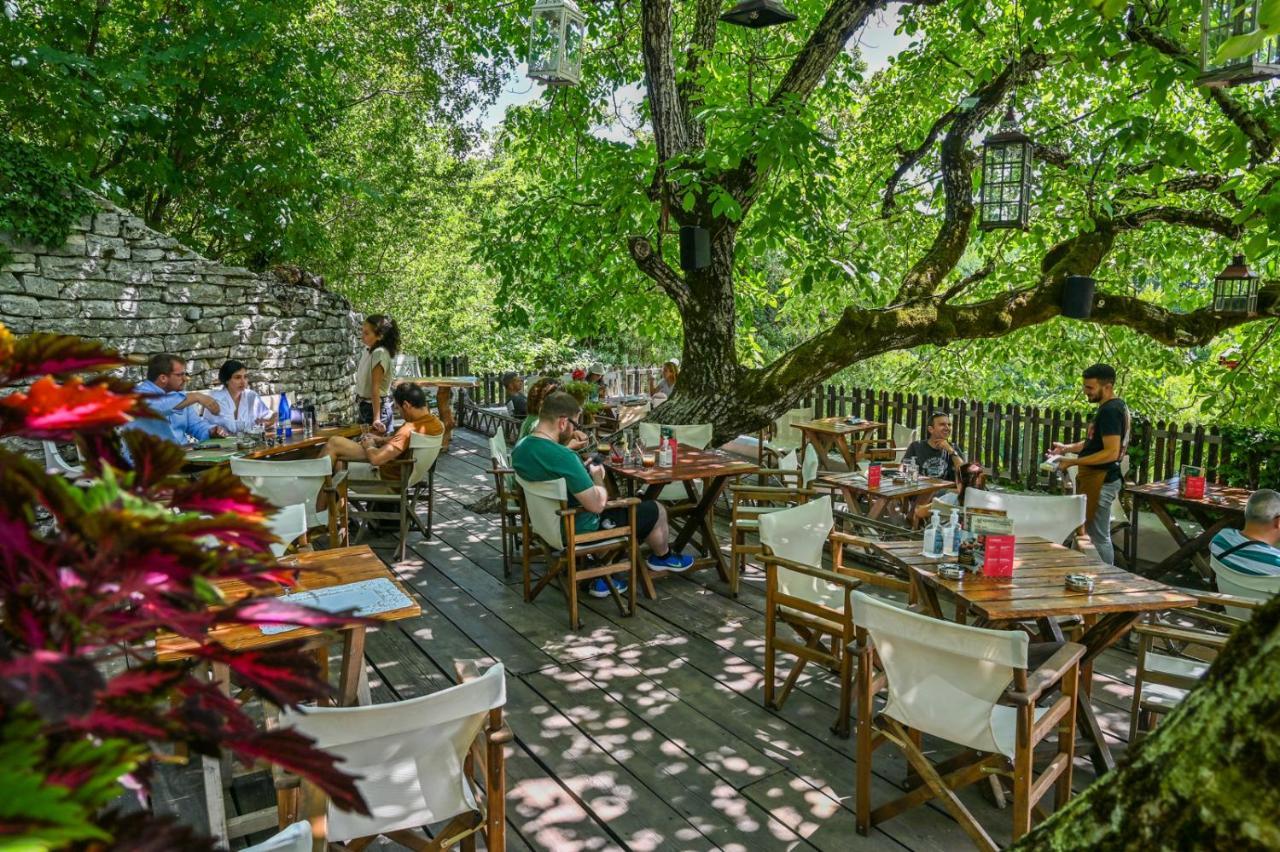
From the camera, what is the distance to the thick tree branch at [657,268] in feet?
22.0

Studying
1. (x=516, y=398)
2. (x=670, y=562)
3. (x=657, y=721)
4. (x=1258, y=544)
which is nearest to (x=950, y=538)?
(x=1258, y=544)

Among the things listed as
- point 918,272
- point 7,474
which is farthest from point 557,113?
point 7,474

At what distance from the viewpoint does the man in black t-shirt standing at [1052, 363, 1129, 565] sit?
5820mm

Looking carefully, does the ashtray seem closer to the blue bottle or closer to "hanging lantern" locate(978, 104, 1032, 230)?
"hanging lantern" locate(978, 104, 1032, 230)

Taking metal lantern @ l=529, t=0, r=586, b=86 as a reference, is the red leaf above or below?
below

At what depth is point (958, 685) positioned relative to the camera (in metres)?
2.68

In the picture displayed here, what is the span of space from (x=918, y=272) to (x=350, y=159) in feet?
31.1

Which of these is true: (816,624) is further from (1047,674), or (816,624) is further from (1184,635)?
(1184,635)

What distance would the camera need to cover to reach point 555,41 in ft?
17.6

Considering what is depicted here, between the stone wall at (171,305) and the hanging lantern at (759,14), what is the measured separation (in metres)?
5.22

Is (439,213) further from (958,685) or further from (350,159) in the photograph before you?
(958,685)

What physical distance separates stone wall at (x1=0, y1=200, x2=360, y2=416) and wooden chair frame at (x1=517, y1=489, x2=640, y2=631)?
12.4 feet

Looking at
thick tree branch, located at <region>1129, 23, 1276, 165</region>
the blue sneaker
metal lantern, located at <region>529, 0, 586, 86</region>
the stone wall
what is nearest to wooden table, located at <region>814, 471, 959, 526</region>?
the blue sneaker

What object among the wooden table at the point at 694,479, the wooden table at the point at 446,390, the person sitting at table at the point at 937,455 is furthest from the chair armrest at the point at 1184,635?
the wooden table at the point at 446,390
